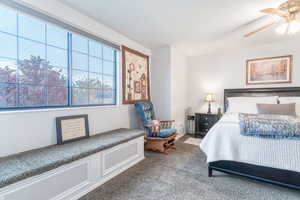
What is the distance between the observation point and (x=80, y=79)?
2.44 m

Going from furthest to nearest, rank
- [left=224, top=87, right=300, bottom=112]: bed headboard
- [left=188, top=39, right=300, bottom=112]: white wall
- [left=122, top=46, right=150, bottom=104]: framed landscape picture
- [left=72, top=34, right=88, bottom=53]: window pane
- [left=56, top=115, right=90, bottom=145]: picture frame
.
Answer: [left=188, top=39, right=300, bottom=112]: white wall < [left=224, top=87, right=300, bottom=112]: bed headboard < [left=122, top=46, right=150, bottom=104]: framed landscape picture < [left=72, top=34, right=88, bottom=53]: window pane < [left=56, top=115, right=90, bottom=145]: picture frame

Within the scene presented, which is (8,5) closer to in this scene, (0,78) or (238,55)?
(0,78)

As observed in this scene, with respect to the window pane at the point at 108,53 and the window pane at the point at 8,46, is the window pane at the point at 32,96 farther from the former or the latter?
the window pane at the point at 108,53

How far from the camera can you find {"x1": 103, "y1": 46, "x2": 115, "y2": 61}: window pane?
9.46 ft

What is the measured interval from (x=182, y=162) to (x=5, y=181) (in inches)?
88.7

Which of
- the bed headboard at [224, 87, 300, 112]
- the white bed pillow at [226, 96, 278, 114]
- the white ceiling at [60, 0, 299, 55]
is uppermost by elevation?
the white ceiling at [60, 0, 299, 55]

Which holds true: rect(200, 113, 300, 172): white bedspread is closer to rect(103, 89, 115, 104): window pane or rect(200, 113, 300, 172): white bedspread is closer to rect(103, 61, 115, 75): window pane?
rect(103, 89, 115, 104): window pane

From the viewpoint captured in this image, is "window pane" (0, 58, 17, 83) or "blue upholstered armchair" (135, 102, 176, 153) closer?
"window pane" (0, 58, 17, 83)

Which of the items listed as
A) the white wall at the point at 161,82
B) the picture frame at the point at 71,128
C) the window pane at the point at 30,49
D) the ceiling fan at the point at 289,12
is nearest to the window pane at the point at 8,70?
the window pane at the point at 30,49

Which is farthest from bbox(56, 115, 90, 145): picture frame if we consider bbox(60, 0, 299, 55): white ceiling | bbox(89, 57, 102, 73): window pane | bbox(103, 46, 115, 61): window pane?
bbox(60, 0, 299, 55): white ceiling

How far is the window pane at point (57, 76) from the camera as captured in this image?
206 centimetres

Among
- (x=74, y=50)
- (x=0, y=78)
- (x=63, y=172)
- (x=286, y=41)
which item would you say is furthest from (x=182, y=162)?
(x=286, y=41)

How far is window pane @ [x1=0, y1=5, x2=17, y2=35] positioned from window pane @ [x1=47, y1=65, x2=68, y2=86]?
1.77 ft

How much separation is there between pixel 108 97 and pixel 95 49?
926 mm
